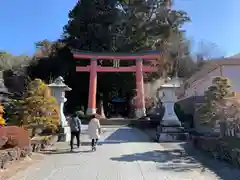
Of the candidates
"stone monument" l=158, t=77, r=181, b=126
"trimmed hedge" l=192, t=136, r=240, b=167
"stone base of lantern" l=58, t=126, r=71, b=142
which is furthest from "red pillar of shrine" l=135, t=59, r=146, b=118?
"trimmed hedge" l=192, t=136, r=240, b=167

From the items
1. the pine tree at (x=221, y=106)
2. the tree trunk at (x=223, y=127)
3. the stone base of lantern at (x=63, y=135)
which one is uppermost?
the pine tree at (x=221, y=106)

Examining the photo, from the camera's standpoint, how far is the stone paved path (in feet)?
21.4

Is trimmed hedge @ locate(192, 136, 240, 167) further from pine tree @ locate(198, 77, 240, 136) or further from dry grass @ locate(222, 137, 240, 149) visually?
pine tree @ locate(198, 77, 240, 136)

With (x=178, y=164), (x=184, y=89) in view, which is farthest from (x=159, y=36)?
(x=178, y=164)

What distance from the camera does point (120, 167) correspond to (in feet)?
24.6

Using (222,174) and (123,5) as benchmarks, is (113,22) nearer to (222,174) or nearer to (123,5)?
(123,5)

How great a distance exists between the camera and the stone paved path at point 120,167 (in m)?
6.52

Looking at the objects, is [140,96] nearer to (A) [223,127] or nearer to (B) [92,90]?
(B) [92,90]

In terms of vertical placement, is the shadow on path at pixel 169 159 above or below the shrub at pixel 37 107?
below

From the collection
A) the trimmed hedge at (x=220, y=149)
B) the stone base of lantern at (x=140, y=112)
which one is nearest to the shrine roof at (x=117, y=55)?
the stone base of lantern at (x=140, y=112)

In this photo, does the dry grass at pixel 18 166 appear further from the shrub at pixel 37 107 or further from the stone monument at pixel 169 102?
the stone monument at pixel 169 102

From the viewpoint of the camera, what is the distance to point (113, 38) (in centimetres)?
3278

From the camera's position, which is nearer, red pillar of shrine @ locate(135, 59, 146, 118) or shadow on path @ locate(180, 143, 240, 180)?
shadow on path @ locate(180, 143, 240, 180)

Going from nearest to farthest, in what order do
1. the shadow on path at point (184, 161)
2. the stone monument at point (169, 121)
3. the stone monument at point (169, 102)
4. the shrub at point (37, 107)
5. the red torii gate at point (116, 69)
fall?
the shadow on path at point (184, 161), the shrub at point (37, 107), the stone monument at point (169, 121), the stone monument at point (169, 102), the red torii gate at point (116, 69)
